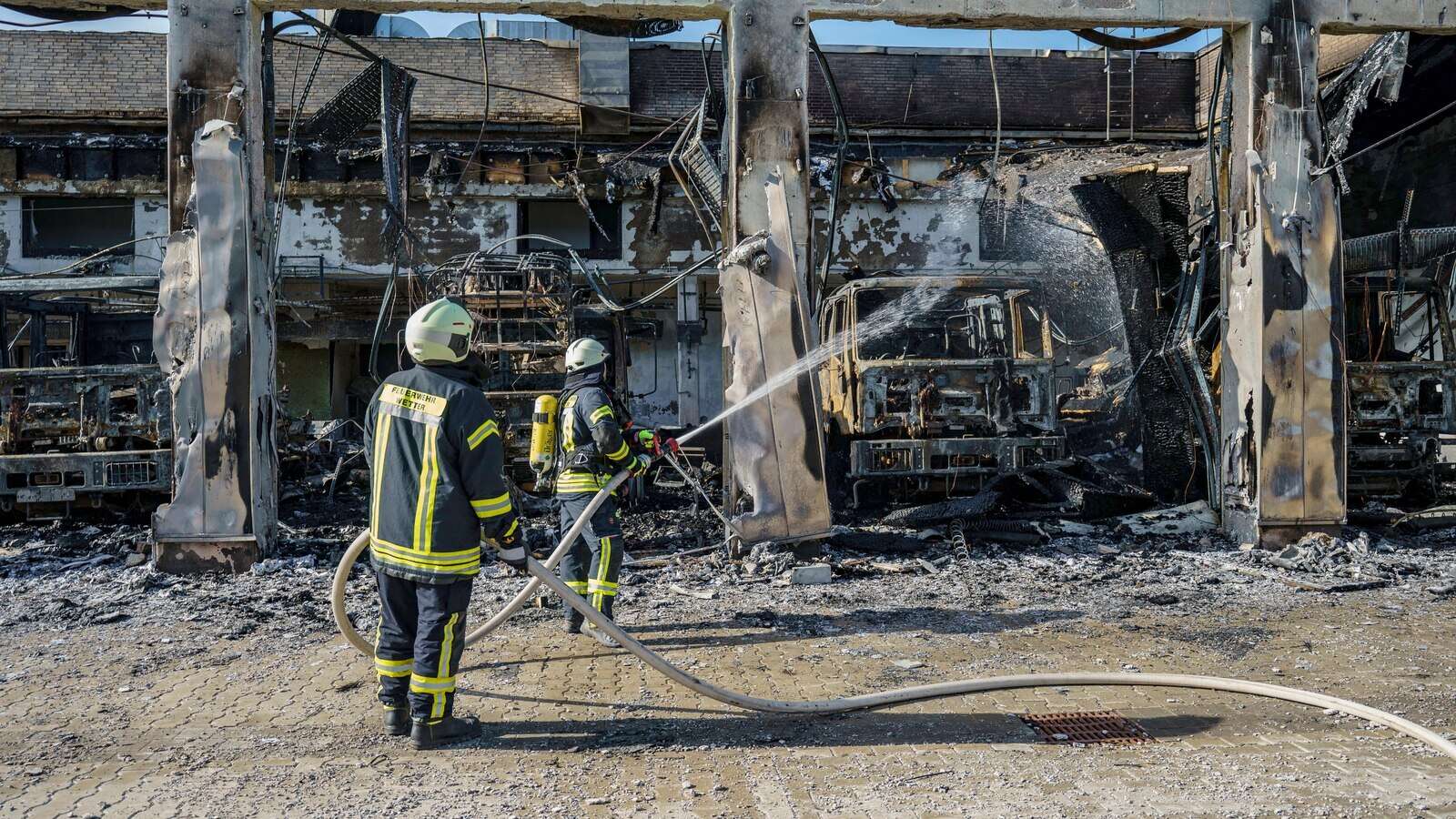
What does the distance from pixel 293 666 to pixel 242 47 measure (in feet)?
15.3

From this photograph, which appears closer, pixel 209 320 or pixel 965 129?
pixel 209 320

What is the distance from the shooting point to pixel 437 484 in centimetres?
369

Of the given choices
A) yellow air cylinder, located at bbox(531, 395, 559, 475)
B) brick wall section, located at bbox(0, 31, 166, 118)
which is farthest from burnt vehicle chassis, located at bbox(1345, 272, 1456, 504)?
brick wall section, located at bbox(0, 31, 166, 118)

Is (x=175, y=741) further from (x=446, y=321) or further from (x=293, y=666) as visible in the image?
(x=446, y=321)

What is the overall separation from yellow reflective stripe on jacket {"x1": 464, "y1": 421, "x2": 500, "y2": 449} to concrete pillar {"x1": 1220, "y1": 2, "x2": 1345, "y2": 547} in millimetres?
6220

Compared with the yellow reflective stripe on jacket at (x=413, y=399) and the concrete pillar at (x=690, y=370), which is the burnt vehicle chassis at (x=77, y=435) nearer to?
the yellow reflective stripe on jacket at (x=413, y=399)

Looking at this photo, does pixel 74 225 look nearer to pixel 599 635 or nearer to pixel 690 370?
pixel 690 370

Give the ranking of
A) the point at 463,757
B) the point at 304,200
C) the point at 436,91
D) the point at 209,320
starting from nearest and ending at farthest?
the point at 463,757 < the point at 209,320 < the point at 304,200 < the point at 436,91

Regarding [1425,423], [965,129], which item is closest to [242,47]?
[1425,423]

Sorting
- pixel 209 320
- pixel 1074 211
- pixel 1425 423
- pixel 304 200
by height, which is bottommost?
pixel 1425 423

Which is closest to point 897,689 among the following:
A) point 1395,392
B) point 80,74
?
point 1395,392

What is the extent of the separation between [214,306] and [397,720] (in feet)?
14.5

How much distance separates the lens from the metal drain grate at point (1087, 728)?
3.71 metres

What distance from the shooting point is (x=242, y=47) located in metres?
7.18
